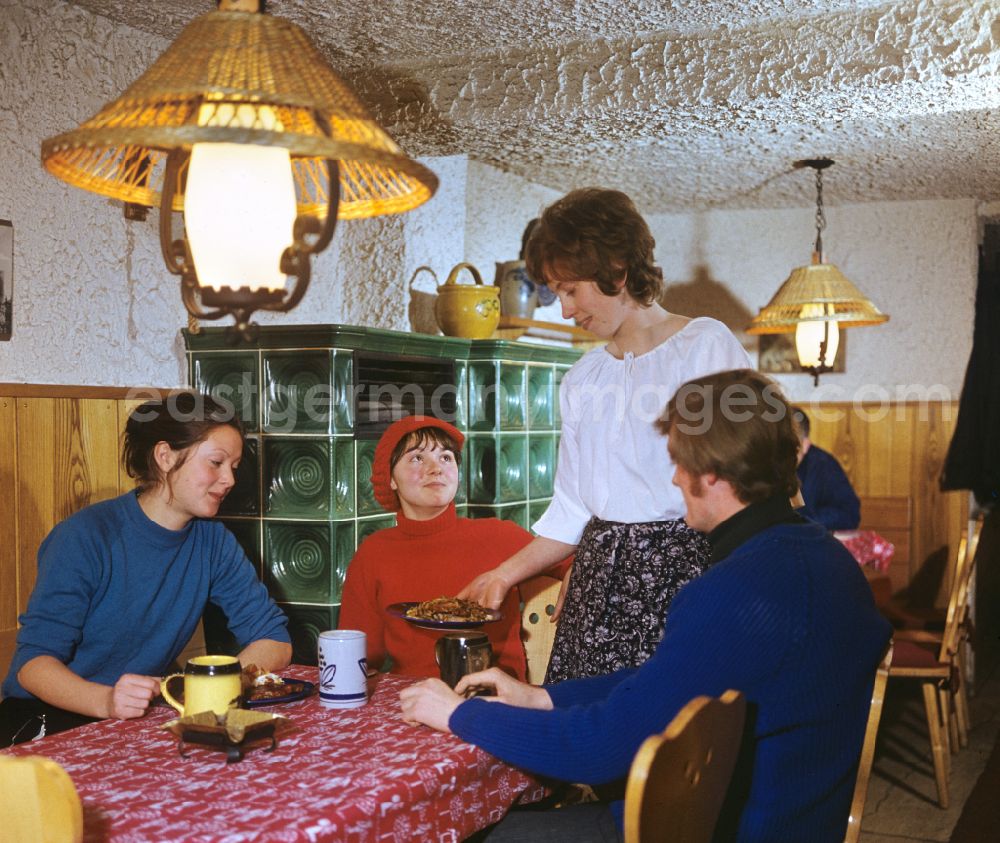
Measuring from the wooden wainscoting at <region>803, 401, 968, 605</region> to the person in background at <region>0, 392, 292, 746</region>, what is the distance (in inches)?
141

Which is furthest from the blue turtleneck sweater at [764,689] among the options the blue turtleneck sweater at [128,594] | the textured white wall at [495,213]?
the textured white wall at [495,213]

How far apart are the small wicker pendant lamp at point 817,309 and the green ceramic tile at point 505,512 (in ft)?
4.39

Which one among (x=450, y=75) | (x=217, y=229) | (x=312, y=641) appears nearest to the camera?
(x=217, y=229)

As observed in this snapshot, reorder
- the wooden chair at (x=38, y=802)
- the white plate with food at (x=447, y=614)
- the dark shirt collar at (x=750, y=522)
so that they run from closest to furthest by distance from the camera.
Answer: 1. the wooden chair at (x=38, y=802)
2. the dark shirt collar at (x=750, y=522)
3. the white plate with food at (x=447, y=614)

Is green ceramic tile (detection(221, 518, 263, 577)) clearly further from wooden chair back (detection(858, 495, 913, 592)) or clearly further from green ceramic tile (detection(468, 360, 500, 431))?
wooden chair back (detection(858, 495, 913, 592))

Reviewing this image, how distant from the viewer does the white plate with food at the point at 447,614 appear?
1814 millimetres

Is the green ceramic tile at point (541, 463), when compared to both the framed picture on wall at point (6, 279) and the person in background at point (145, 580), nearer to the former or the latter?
the person in background at point (145, 580)

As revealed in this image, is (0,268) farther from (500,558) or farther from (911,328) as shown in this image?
(911,328)

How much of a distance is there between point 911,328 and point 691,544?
3576mm

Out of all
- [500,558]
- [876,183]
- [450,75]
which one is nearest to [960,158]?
[876,183]

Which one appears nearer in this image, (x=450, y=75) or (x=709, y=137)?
(x=450, y=75)

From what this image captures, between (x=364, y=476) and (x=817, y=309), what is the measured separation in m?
2.20

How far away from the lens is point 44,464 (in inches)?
102

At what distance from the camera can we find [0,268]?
2.49 m
